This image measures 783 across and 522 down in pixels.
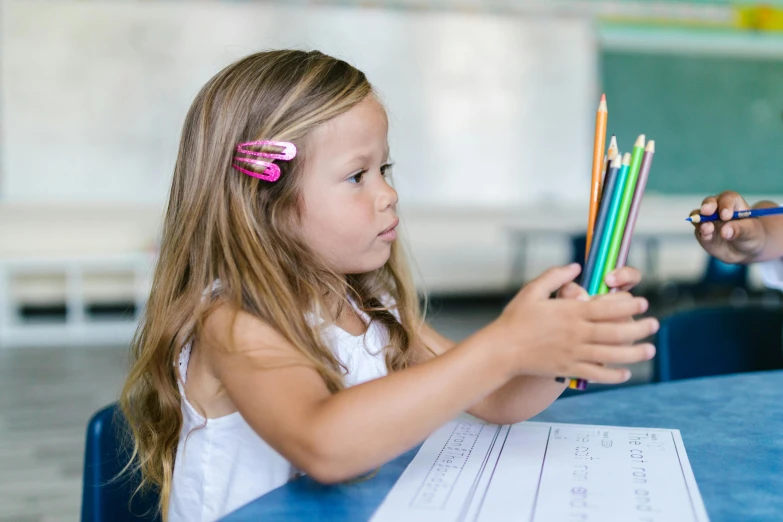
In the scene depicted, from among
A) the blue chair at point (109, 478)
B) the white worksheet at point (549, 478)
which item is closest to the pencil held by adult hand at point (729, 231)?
the white worksheet at point (549, 478)

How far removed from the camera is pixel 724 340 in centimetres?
140

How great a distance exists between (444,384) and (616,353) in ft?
0.45

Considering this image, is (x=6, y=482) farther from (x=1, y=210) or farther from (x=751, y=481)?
(x=1, y=210)

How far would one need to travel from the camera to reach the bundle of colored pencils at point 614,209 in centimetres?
57

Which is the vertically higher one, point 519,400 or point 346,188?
point 346,188

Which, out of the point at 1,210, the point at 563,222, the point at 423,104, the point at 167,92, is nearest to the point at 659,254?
the point at 563,222

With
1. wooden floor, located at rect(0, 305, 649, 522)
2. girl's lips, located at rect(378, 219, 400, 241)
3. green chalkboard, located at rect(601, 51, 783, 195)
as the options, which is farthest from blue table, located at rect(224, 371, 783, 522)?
green chalkboard, located at rect(601, 51, 783, 195)

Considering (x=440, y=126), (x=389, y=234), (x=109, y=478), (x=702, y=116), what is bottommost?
(x=109, y=478)

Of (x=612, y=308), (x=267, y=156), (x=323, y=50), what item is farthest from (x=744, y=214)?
(x=323, y=50)

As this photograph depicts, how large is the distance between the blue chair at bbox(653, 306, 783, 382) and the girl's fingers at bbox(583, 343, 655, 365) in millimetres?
807

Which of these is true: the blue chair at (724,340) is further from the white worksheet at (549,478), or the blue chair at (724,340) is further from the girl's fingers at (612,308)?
the girl's fingers at (612,308)

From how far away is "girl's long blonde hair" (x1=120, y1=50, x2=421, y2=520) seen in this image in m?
0.78

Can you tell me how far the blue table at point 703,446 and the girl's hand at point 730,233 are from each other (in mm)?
174

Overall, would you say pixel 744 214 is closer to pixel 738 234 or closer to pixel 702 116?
pixel 738 234
